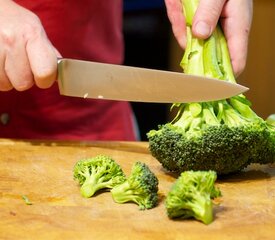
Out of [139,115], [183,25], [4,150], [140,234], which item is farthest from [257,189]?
[139,115]

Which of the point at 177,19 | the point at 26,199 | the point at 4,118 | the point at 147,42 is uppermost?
the point at 177,19

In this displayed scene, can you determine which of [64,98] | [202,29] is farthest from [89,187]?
[64,98]

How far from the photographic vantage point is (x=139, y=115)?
341cm

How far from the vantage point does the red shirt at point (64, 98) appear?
1995 mm

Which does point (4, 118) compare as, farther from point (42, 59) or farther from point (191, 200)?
point (191, 200)

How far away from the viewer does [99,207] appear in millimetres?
1406

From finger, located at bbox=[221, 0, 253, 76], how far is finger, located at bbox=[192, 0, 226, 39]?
7 centimetres

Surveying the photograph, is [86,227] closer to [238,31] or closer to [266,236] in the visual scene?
[266,236]

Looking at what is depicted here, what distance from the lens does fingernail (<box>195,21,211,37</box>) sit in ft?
5.31

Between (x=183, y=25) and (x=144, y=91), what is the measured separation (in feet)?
1.01

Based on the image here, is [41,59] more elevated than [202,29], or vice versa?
[202,29]

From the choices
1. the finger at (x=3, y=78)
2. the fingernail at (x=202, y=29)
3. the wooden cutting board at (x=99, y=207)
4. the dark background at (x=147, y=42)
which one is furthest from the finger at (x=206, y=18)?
the dark background at (x=147, y=42)

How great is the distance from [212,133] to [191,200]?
0.70ft

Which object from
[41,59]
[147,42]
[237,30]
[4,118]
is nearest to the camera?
[41,59]
